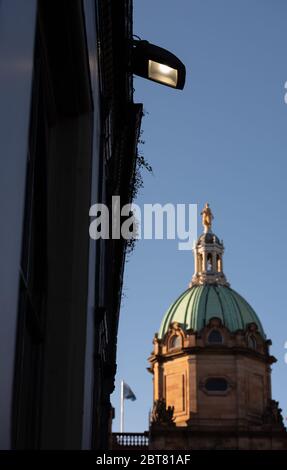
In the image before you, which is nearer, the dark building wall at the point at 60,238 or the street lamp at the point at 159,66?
the dark building wall at the point at 60,238

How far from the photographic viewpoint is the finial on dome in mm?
79319

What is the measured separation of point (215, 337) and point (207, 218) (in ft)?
49.9

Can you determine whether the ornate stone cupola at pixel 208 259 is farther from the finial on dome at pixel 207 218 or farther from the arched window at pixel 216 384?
the arched window at pixel 216 384

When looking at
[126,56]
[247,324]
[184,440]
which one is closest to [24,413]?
[126,56]

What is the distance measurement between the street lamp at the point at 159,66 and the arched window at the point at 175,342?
197ft

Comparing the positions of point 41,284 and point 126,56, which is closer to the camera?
point 41,284

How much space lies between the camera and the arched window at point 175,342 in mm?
Answer: 68500

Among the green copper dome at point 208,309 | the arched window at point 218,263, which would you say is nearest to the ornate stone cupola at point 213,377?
the green copper dome at point 208,309

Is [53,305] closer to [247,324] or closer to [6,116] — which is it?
[6,116]

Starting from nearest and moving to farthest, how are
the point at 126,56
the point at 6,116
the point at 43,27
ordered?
the point at 6,116 < the point at 43,27 < the point at 126,56

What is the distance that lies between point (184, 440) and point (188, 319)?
963 centimetres

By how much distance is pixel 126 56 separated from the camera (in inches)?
392

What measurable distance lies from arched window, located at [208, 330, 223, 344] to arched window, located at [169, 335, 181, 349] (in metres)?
2.32

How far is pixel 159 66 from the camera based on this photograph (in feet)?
28.5
